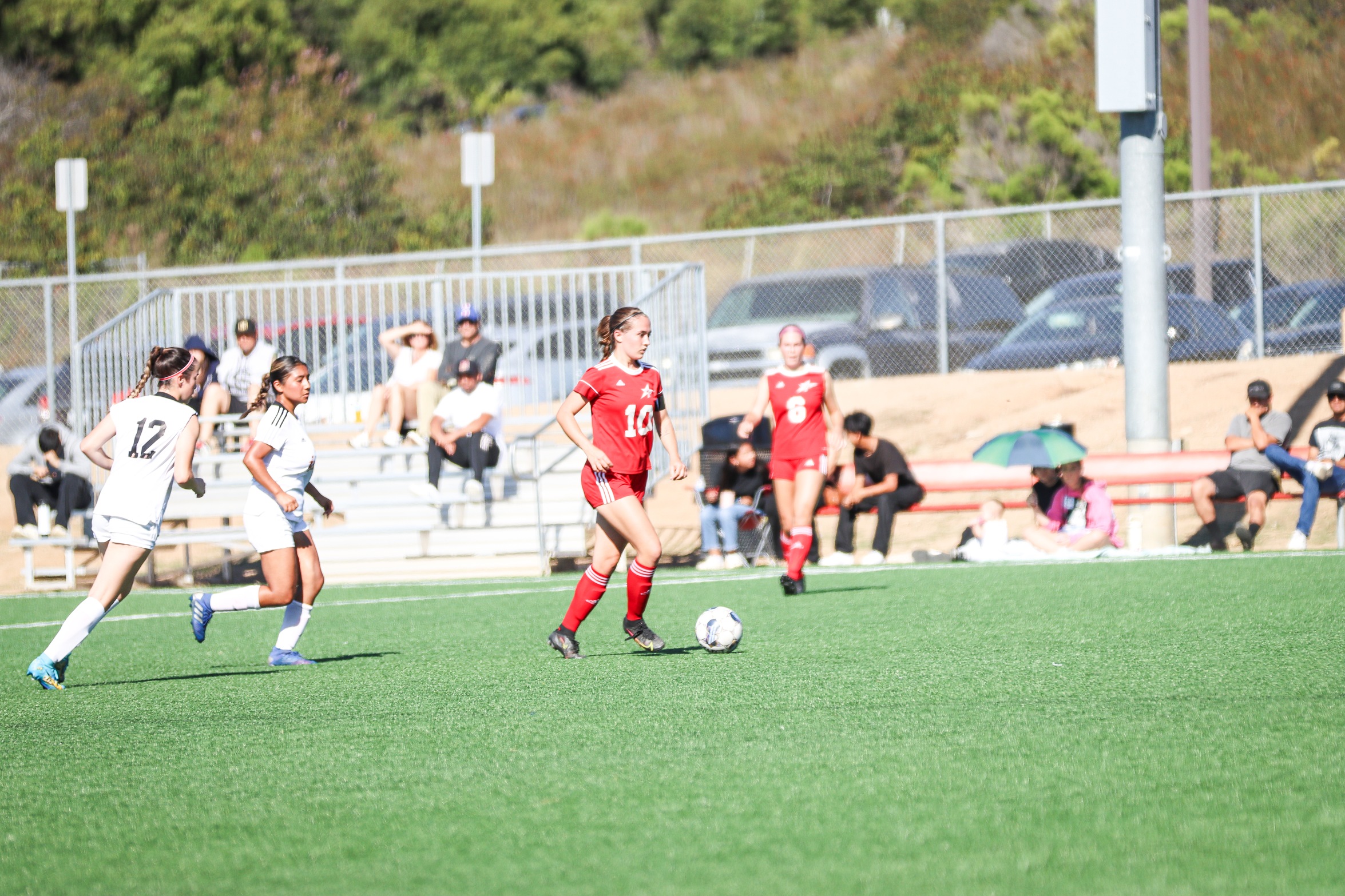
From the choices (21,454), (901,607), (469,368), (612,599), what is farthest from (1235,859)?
(21,454)

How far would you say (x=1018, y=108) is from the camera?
3447 cm

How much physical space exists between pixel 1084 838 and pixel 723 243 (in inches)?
707

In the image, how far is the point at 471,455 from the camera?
15.3m

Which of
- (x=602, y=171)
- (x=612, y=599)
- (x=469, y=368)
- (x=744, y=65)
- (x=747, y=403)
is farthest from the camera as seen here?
(x=744, y=65)

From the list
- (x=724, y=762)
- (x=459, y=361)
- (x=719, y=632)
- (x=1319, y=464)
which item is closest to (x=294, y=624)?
(x=719, y=632)

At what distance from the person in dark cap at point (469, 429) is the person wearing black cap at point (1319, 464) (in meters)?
7.28

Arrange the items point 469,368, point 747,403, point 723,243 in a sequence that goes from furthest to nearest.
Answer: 1. point 723,243
2. point 747,403
3. point 469,368

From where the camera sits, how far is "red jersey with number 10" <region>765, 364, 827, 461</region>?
1127 centimetres

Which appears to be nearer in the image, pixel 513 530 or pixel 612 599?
pixel 612 599

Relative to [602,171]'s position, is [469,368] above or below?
below

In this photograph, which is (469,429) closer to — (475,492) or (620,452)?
(475,492)

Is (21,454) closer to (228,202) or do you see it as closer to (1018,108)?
(228,202)

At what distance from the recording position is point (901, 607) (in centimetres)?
1004

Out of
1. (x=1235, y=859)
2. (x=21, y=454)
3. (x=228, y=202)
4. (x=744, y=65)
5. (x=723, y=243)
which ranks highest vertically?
(x=744, y=65)
